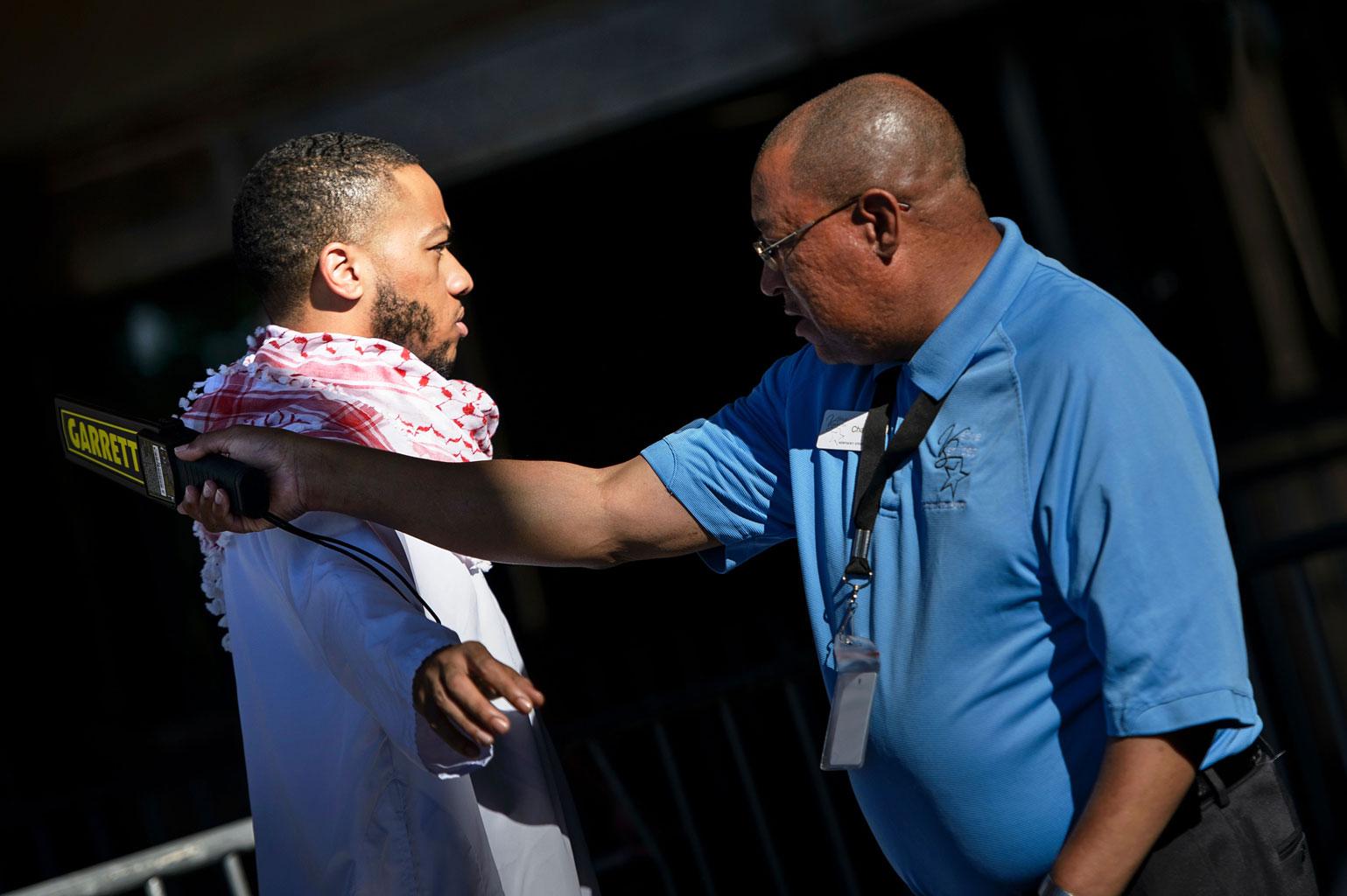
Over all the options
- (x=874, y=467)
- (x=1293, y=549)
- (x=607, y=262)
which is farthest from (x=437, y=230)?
(x=607, y=262)

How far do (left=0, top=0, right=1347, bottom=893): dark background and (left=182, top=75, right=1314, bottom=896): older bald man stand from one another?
3125 mm

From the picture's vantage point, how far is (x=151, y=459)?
6.86 ft

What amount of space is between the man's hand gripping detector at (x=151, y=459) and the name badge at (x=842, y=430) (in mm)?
883

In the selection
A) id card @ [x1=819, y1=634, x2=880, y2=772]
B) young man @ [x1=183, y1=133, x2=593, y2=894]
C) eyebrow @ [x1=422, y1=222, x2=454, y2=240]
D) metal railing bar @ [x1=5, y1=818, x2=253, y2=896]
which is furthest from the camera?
metal railing bar @ [x1=5, y1=818, x2=253, y2=896]

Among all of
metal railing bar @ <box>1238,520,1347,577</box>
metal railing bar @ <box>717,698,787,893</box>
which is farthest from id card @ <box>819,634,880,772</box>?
metal railing bar @ <box>1238,520,1347,577</box>

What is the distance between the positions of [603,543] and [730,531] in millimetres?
236

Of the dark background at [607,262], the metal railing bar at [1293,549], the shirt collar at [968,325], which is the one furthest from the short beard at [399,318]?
the dark background at [607,262]

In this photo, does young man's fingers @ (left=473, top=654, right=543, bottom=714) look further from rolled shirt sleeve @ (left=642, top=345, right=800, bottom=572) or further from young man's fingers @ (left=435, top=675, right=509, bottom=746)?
rolled shirt sleeve @ (left=642, top=345, right=800, bottom=572)

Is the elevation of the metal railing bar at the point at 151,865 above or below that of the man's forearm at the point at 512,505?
below

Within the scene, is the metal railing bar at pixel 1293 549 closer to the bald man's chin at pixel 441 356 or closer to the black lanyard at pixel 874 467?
the black lanyard at pixel 874 467

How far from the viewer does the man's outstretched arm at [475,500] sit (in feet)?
6.69

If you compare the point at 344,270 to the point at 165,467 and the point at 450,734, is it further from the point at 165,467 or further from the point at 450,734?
the point at 450,734

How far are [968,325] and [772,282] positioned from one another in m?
0.36

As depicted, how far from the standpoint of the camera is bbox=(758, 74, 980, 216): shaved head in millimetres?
1933
